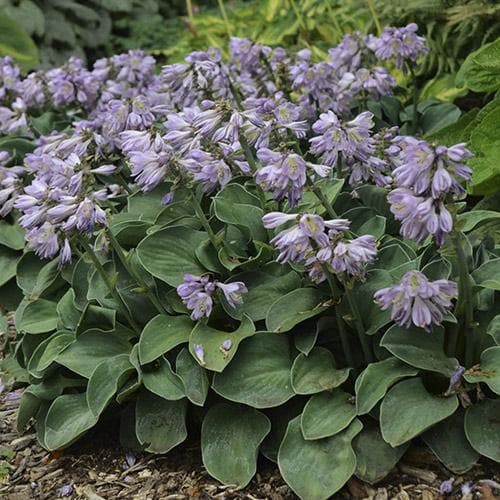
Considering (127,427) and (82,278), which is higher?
(82,278)

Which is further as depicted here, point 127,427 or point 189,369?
point 127,427

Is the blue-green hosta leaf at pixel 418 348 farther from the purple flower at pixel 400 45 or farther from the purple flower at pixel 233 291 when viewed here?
the purple flower at pixel 400 45

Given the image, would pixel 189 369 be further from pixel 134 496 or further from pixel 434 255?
pixel 434 255

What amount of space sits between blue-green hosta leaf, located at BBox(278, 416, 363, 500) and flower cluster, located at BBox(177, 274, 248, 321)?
0.51 metres

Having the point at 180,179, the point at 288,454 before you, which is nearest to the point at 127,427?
the point at 288,454

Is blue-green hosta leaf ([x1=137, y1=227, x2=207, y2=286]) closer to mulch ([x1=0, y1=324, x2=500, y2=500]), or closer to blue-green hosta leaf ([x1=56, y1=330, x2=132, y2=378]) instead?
blue-green hosta leaf ([x1=56, y1=330, x2=132, y2=378])

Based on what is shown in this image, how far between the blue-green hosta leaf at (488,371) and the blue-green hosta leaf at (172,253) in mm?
1113

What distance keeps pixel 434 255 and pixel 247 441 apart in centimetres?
98

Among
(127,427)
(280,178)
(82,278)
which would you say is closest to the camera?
(280,178)

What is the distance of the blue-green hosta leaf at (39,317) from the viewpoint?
365 centimetres

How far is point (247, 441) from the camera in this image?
3.07 meters

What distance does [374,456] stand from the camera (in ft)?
9.52

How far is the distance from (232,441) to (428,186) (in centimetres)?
121

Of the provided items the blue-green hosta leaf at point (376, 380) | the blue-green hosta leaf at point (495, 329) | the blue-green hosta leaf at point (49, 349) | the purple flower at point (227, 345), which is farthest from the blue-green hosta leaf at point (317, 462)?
the blue-green hosta leaf at point (49, 349)
